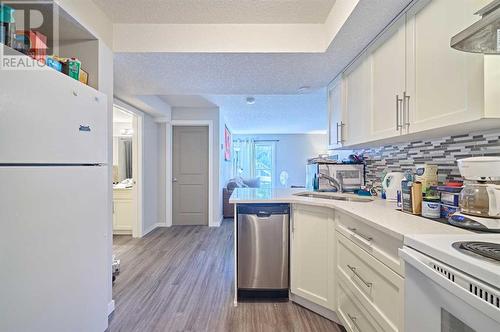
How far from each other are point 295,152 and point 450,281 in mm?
8162

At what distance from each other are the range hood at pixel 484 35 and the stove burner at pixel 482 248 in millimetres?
691

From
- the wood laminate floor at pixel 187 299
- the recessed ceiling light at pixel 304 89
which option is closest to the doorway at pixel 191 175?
the wood laminate floor at pixel 187 299

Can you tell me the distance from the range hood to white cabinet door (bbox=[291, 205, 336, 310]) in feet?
4.01

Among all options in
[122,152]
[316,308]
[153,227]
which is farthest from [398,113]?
[122,152]

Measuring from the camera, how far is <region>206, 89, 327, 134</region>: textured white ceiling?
4.27 metres

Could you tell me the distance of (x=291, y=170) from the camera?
28.7 feet

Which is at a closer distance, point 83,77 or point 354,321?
point 354,321

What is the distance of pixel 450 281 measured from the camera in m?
0.69

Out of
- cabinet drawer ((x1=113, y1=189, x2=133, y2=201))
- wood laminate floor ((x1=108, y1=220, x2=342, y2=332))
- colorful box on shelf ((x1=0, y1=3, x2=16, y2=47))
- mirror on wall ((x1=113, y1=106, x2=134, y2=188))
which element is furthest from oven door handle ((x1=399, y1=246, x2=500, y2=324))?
mirror on wall ((x1=113, y1=106, x2=134, y2=188))

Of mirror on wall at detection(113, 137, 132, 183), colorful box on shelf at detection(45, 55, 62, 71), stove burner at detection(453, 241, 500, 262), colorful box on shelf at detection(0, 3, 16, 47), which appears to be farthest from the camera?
mirror on wall at detection(113, 137, 132, 183)

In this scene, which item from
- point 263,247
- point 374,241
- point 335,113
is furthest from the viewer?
point 335,113

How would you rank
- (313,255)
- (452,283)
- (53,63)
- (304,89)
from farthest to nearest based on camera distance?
(304,89), (313,255), (53,63), (452,283)

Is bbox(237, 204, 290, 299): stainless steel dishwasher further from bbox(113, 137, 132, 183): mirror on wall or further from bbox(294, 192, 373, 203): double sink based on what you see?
bbox(113, 137, 132, 183): mirror on wall

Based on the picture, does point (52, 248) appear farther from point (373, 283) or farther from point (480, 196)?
point (480, 196)
